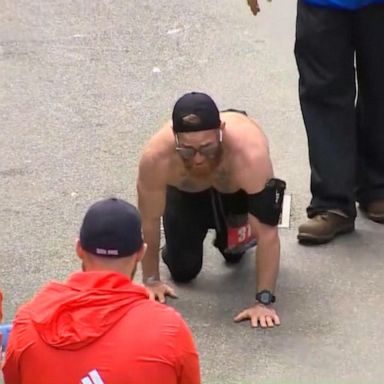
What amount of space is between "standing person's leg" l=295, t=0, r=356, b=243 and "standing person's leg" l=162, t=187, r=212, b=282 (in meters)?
0.57

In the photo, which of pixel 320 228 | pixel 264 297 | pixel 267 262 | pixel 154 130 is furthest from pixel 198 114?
pixel 154 130

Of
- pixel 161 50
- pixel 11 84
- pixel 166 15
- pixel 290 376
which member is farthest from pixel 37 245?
pixel 166 15

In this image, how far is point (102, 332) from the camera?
2990mm

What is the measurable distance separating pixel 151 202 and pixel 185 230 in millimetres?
330

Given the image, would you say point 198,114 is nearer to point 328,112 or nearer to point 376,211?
point 328,112

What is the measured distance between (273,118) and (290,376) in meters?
2.58

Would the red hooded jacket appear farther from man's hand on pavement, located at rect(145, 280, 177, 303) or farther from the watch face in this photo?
man's hand on pavement, located at rect(145, 280, 177, 303)

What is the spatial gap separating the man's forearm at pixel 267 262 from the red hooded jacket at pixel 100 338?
70.9 inches

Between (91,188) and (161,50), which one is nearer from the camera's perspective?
(91,188)

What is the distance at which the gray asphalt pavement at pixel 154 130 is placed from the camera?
4801mm

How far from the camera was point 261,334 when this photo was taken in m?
4.85

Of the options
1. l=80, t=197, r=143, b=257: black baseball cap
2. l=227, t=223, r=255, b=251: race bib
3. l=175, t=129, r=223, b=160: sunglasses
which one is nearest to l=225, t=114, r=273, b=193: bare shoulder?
l=175, t=129, r=223, b=160: sunglasses

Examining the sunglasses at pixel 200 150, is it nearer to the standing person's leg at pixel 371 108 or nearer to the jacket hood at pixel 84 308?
the standing person's leg at pixel 371 108

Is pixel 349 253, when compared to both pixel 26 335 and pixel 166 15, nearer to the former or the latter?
pixel 26 335
